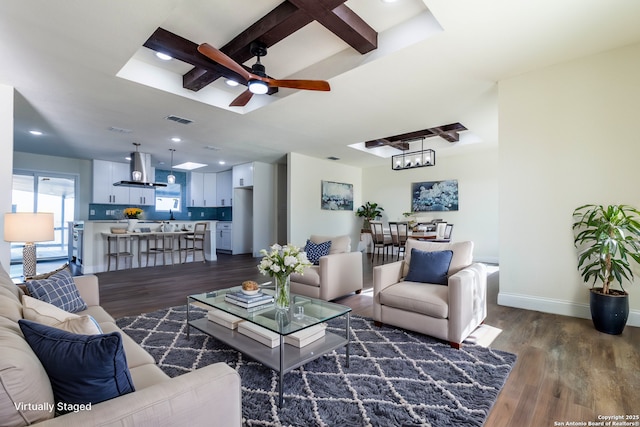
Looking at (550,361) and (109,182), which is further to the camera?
(109,182)

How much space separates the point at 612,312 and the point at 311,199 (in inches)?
224

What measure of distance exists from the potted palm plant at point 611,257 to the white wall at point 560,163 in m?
0.19

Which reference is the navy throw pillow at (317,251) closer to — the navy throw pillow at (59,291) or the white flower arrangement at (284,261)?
the white flower arrangement at (284,261)

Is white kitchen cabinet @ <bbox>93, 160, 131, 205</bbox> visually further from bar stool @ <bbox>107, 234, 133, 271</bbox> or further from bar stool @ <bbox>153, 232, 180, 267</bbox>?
bar stool @ <bbox>153, 232, 180, 267</bbox>

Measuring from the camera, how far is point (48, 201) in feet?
24.8

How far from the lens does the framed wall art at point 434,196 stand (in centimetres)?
758

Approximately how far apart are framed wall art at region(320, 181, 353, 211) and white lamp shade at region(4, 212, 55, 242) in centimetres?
564

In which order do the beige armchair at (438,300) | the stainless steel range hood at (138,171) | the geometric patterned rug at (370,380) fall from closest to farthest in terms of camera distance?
1. the geometric patterned rug at (370,380)
2. the beige armchair at (438,300)
3. the stainless steel range hood at (138,171)

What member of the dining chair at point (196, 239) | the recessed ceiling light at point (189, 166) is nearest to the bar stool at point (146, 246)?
the dining chair at point (196, 239)

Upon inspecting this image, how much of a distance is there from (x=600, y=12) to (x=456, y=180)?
5.33 metres

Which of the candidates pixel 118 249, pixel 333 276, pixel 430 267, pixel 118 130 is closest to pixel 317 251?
pixel 333 276

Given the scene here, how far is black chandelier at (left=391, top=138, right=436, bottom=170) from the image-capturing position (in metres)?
6.08

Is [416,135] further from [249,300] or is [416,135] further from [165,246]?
[165,246]

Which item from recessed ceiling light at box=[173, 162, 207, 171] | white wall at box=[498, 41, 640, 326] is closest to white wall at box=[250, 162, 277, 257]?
recessed ceiling light at box=[173, 162, 207, 171]
